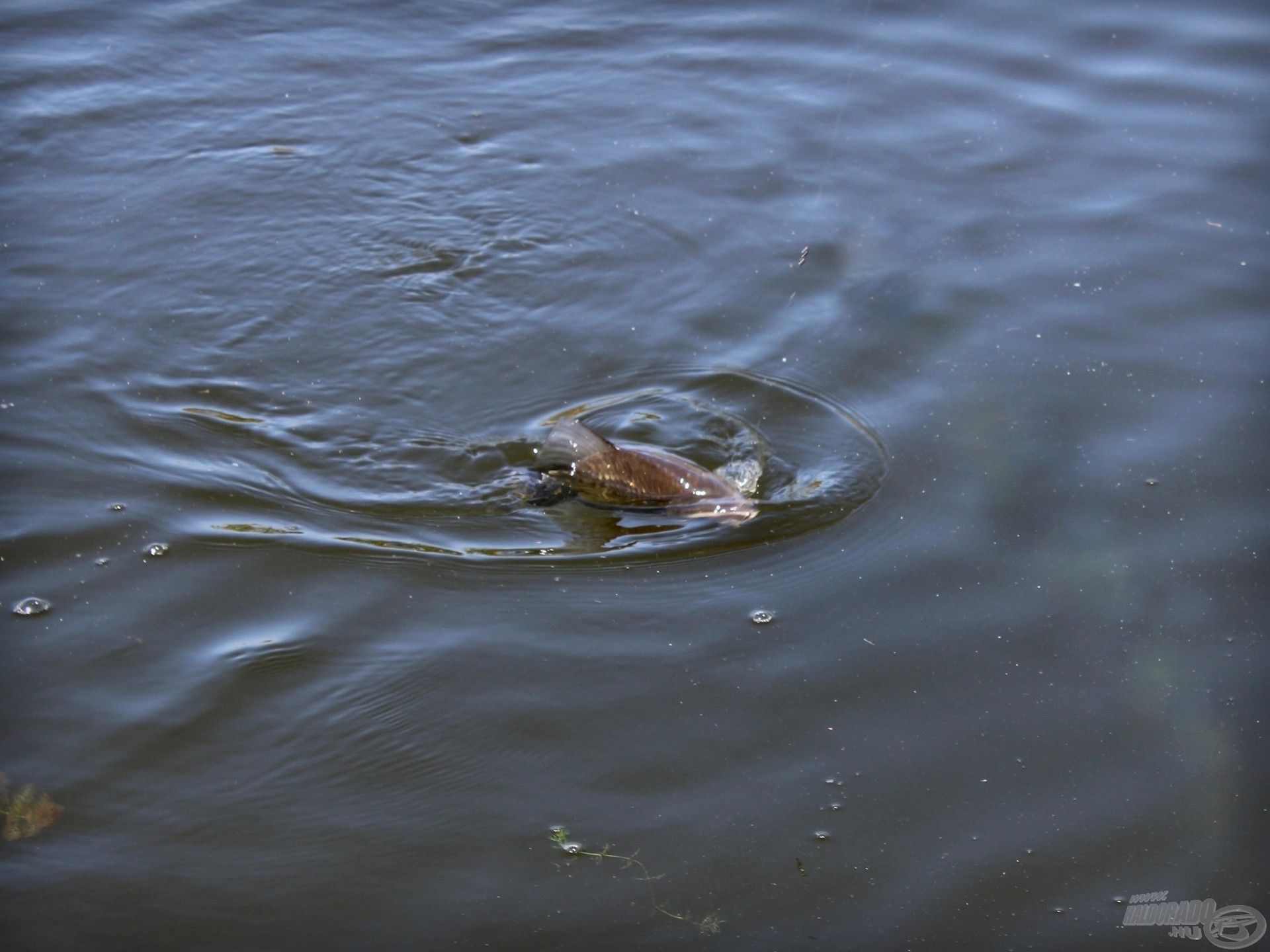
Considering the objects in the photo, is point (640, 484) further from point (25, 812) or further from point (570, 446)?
point (25, 812)

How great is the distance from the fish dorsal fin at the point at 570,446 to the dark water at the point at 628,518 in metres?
0.13

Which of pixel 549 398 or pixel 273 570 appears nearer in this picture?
pixel 273 570

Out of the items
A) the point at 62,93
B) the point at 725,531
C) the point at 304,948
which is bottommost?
the point at 304,948

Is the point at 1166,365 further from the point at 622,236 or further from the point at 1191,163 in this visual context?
the point at 622,236

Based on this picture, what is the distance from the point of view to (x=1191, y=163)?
240 inches

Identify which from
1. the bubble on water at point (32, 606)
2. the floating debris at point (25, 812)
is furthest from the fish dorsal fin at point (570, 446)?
the floating debris at point (25, 812)

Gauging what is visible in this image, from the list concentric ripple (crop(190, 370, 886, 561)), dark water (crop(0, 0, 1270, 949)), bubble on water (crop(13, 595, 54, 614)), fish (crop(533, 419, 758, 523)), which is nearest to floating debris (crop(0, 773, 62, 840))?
dark water (crop(0, 0, 1270, 949))

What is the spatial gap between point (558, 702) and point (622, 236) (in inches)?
104

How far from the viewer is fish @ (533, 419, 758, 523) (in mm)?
4090

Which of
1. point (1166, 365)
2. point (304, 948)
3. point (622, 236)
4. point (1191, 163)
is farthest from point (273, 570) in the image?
point (1191, 163)

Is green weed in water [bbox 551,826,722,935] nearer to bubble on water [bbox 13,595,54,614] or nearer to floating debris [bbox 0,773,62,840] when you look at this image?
floating debris [bbox 0,773,62,840]

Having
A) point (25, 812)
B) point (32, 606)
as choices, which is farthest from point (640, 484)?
point (25, 812)

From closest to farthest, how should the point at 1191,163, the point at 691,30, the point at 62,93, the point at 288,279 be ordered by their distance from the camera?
the point at 288,279, the point at 1191,163, the point at 62,93, the point at 691,30

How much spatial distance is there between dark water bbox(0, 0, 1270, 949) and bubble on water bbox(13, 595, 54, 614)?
3 centimetres
